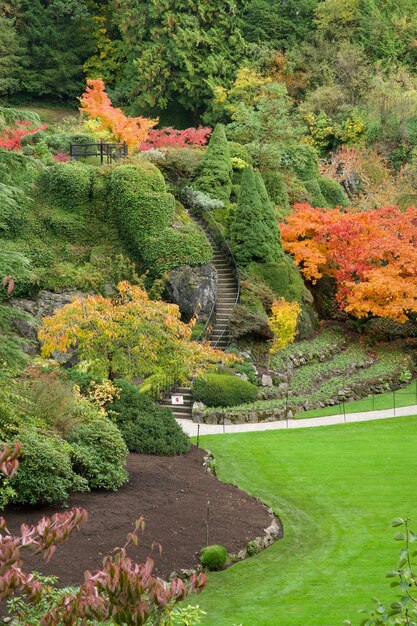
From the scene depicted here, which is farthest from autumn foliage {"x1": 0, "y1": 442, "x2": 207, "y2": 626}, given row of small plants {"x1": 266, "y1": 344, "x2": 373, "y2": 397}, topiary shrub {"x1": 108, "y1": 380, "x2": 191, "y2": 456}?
row of small plants {"x1": 266, "y1": 344, "x2": 373, "y2": 397}

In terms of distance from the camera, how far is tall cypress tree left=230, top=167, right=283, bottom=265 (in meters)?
34.3

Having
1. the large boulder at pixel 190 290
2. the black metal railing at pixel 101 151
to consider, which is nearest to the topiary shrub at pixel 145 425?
the large boulder at pixel 190 290

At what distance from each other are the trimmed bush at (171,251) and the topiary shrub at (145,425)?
10.6 meters

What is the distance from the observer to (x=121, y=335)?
2231cm

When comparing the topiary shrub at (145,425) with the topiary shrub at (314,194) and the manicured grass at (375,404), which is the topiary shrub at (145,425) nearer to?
the manicured grass at (375,404)

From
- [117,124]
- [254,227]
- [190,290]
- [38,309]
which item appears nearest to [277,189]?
[254,227]

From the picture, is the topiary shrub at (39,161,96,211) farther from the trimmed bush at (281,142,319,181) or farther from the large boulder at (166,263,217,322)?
the trimmed bush at (281,142,319,181)

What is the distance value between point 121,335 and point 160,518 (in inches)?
284

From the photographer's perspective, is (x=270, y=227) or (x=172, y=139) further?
(x=172, y=139)

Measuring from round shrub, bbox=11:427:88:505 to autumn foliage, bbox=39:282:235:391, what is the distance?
20.2ft

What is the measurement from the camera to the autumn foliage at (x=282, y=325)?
103 ft

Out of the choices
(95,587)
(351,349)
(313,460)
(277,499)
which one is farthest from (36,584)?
(351,349)

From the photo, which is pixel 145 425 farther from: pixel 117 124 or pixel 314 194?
pixel 314 194

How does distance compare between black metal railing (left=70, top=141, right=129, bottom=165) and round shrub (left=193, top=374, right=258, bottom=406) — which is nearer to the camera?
round shrub (left=193, top=374, right=258, bottom=406)
